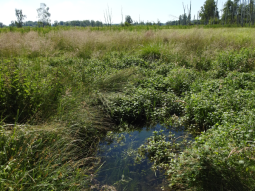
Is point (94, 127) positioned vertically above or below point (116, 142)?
above

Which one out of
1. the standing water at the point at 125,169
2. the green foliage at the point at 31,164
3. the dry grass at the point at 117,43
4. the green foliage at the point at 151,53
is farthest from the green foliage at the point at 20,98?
the green foliage at the point at 151,53

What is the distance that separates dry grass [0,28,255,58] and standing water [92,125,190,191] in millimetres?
5012

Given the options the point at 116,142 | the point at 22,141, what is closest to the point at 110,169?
the point at 116,142

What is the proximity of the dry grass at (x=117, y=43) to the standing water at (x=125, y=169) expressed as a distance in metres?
5.01

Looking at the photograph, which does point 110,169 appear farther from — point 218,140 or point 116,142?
point 218,140

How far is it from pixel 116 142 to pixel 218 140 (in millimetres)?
2035

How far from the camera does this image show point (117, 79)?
227 inches

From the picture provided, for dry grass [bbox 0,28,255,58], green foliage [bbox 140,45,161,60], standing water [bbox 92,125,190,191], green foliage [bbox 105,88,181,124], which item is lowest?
standing water [bbox 92,125,190,191]

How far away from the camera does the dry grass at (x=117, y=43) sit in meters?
8.20

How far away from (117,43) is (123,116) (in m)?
6.05

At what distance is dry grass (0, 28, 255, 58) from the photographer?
26.9ft

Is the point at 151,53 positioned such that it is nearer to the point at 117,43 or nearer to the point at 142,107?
the point at 117,43

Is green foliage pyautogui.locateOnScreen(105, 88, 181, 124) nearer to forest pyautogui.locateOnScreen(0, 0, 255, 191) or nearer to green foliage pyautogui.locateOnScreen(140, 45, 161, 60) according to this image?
forest pyautogui.locateOnScreen(0, 0, 255, 191)

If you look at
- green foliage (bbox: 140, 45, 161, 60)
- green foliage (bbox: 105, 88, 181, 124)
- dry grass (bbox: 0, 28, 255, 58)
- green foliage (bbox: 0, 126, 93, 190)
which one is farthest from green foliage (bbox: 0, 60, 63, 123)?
green foliage (bbox: 140, 45, 161, 60)
